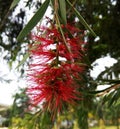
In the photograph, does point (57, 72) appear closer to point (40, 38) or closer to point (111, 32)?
point (40, 38)

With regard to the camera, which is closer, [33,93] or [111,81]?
[33,93]

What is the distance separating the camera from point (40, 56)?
1.02 metres

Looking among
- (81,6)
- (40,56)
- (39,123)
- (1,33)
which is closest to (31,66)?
(40,56)

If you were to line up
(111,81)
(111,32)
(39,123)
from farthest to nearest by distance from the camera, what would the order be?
(111,32)
(39,123)
(111,81)

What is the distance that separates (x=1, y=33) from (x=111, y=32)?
36.0 inches

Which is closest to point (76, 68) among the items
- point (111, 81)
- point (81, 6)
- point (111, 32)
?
point (111, 81)

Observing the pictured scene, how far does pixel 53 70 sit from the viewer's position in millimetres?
950

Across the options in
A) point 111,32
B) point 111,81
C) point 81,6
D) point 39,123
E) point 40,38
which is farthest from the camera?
point 111,32

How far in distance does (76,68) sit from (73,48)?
0.06m

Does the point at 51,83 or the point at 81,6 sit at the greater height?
the point at 81,6

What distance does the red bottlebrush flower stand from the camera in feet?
3.17

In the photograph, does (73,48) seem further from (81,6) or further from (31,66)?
(81,6)

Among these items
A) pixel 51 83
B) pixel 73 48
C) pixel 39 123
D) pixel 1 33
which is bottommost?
pixel 39 123

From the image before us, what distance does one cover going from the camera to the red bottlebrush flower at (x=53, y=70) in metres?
0.97
